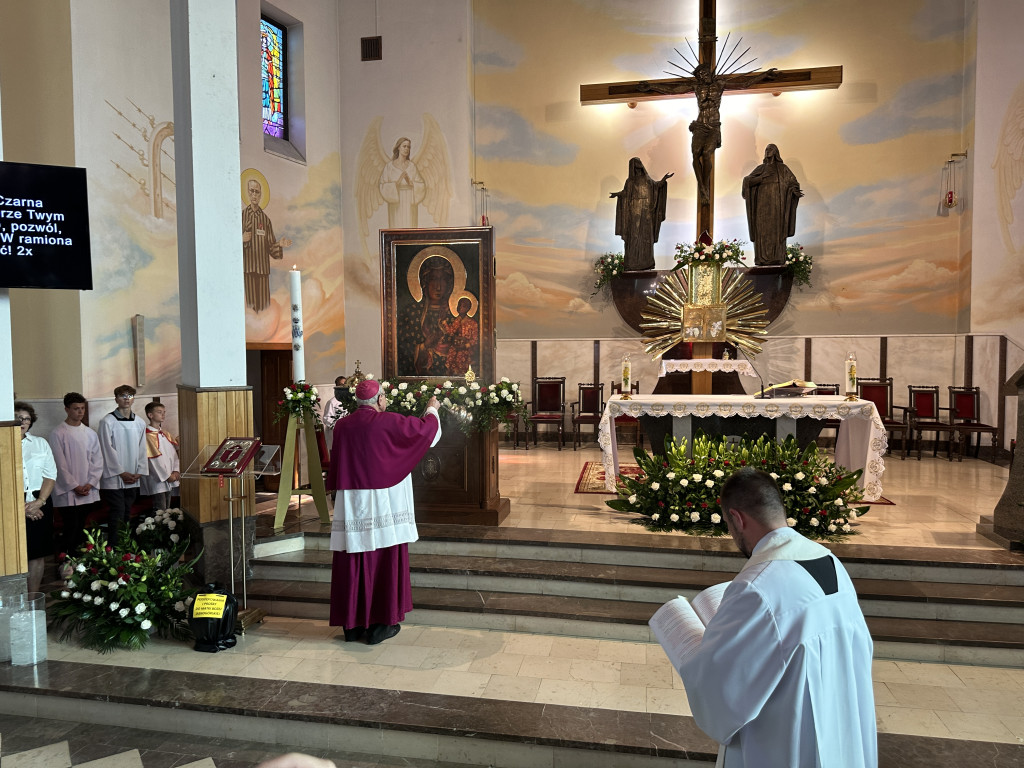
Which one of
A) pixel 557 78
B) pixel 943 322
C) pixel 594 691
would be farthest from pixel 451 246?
pixel 943 322

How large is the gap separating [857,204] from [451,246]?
8.85 m

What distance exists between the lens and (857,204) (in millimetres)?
12719

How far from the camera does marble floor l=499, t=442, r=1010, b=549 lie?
6699 millimetres

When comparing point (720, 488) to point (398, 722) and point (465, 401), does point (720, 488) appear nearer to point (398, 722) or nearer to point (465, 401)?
point (465, 401)

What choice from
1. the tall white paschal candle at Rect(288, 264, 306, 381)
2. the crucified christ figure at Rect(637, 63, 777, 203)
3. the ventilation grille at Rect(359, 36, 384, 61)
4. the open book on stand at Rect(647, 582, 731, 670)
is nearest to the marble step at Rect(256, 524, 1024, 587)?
the tall white paschal candle at Rect(288, 264, 306, 381)

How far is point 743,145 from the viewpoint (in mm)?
13227

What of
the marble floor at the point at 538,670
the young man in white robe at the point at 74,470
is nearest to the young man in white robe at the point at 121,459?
the young man in white robe at the point at 74,470

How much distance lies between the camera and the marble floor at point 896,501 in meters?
6.70

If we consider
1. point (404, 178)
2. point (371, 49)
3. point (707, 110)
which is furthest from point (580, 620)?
point (371, 49)

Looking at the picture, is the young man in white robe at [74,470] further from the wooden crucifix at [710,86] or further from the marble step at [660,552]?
the wooden crucifix at [710,86]

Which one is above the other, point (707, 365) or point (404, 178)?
point (404, 178)

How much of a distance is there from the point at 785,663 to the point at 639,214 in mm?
11547

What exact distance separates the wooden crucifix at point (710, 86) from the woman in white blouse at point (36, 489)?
31.8 ft

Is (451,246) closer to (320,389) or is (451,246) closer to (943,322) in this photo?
(320,389)
